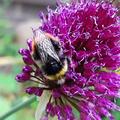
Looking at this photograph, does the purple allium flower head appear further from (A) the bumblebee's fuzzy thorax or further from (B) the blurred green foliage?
(B) the blurred green foliage

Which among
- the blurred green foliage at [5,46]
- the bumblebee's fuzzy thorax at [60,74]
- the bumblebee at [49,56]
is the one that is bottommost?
the bumblebee's fuzzy thorax at [60,74]

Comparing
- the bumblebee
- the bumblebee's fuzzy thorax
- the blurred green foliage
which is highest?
the blurred green foliage

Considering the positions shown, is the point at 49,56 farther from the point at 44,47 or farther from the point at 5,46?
the point at 5,46

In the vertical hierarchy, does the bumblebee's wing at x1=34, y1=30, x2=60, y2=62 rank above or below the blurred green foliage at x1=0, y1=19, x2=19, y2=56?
below

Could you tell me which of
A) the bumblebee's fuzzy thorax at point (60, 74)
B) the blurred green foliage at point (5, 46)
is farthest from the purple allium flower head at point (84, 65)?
the blurred green foliage at point (5, 46)

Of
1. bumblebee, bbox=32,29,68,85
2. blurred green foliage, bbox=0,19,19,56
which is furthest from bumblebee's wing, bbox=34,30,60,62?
blurred green foliage, bbox=0,19,19,56

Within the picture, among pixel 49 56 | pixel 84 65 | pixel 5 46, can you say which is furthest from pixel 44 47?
pixel 5 46

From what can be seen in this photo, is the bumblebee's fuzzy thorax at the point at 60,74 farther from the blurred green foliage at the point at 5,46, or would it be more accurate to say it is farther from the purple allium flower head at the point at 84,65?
the blurred green foliage at the point at 5,46

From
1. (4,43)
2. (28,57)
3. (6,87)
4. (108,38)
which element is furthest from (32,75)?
(4,43)

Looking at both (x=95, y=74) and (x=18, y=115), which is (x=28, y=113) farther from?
(x=95, y=74)

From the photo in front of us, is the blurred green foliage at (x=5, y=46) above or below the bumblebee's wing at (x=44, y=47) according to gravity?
above
